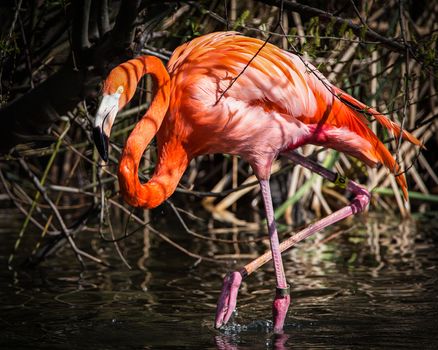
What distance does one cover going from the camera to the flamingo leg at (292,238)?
4574mm

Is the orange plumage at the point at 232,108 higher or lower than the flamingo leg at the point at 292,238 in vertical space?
higher

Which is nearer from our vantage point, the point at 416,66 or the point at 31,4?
the point at 31,4

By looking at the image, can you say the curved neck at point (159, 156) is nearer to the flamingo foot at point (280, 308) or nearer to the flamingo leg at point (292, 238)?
the flamingo leg at point (292, 238)

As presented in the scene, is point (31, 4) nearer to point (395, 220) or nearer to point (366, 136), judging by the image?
point (366, 136)

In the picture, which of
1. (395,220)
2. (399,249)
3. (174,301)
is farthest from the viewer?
(395,220)

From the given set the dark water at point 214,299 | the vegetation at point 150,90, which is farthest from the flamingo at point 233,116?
the dark water at point 214,299

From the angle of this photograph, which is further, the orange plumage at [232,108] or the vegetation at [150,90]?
the orange plumage at [232,108]

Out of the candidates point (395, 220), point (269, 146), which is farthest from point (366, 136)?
point (395, 220)

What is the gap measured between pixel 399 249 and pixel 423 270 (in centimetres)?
88

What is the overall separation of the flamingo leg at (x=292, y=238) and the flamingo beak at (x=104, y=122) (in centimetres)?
105

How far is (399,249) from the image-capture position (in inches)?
271

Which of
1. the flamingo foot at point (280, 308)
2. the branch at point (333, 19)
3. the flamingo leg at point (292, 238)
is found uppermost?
the branch at point (333, 19)

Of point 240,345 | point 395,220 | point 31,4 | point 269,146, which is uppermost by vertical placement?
point 31,4

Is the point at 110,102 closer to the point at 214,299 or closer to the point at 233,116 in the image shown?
the point at 233,116
